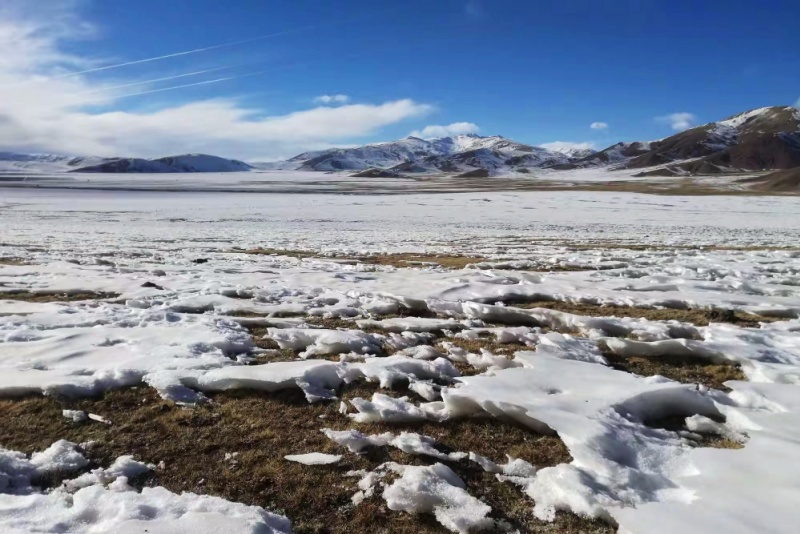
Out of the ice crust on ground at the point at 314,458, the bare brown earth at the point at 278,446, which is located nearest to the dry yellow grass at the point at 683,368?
the bare brown earth at the point at 278,446

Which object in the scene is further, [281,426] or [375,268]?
[375,268]

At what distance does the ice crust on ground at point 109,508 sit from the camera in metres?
3.98

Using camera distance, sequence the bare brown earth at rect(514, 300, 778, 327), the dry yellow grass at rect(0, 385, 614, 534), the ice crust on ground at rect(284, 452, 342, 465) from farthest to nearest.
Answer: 1. the bare brown earth at rect(514, 300, 778, 327)
2. the ice crust on ground at rect(284, 452, 342, 465)
3. the dry yellow grass at rect(0, 385, 614, 534)

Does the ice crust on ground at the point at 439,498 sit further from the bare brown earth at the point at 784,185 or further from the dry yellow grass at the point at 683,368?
the bare brown earth at the point at 784,185

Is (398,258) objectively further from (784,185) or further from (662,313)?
(784,185)

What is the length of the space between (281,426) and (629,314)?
8422 millimetres

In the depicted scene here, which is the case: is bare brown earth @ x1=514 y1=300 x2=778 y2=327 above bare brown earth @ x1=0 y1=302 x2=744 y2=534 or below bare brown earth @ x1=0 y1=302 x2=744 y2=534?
above

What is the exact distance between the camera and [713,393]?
643 cm

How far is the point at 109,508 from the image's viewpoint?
4230mm

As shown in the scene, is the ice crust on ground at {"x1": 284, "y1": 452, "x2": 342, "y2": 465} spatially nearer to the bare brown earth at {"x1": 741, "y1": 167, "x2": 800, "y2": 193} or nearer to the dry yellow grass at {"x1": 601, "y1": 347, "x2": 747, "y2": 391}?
the dry yellow grass at {"x1": 601, "y1": 347, "x2": 747, "y2": 391}

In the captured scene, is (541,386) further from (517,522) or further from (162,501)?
(162,501)

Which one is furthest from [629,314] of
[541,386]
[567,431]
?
[567,431]

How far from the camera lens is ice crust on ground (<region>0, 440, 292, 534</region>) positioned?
3979mm

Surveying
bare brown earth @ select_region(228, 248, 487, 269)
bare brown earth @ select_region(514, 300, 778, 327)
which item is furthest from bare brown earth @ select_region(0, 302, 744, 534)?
bare brown earth @ select_region(228, 248, 487, 269)
